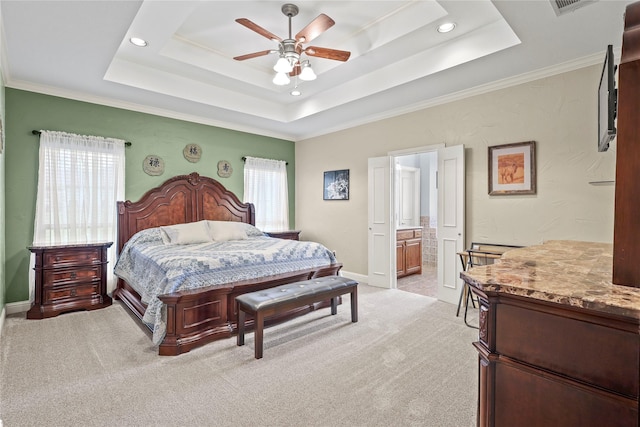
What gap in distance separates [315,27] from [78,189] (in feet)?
11.9

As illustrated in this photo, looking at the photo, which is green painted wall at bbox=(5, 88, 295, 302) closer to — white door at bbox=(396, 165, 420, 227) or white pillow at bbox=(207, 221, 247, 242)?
white pillow at bbox=(207, 221, 247, 242)

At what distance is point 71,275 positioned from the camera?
3.72m

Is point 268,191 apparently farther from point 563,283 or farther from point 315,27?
point 563,283

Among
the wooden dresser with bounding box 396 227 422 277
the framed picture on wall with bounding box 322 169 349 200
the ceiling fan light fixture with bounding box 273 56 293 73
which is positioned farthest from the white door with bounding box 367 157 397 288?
the ceiling fan light fixture with bounding box 273 56 293 73

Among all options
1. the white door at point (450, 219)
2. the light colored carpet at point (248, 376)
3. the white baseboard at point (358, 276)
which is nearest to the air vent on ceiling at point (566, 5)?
the white door at point (450, 219)

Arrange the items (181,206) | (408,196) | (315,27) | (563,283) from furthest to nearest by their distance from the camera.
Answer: (408,196) → (181,206) → (315,27) → (563,283)

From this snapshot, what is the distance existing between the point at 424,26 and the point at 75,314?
489 centimetres

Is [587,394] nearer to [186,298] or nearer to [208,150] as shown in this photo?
[186,298]

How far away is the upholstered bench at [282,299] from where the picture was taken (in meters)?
2.72

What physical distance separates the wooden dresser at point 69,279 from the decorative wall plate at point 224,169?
2.05 meters

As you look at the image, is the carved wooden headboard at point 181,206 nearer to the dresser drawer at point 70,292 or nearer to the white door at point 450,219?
the dresser drawer at point 70,292

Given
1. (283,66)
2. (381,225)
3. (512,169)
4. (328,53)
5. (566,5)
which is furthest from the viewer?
(381,225)

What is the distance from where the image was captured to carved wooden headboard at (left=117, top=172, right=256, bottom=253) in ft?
14.7

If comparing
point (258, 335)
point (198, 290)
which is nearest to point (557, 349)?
point (258, 335)
